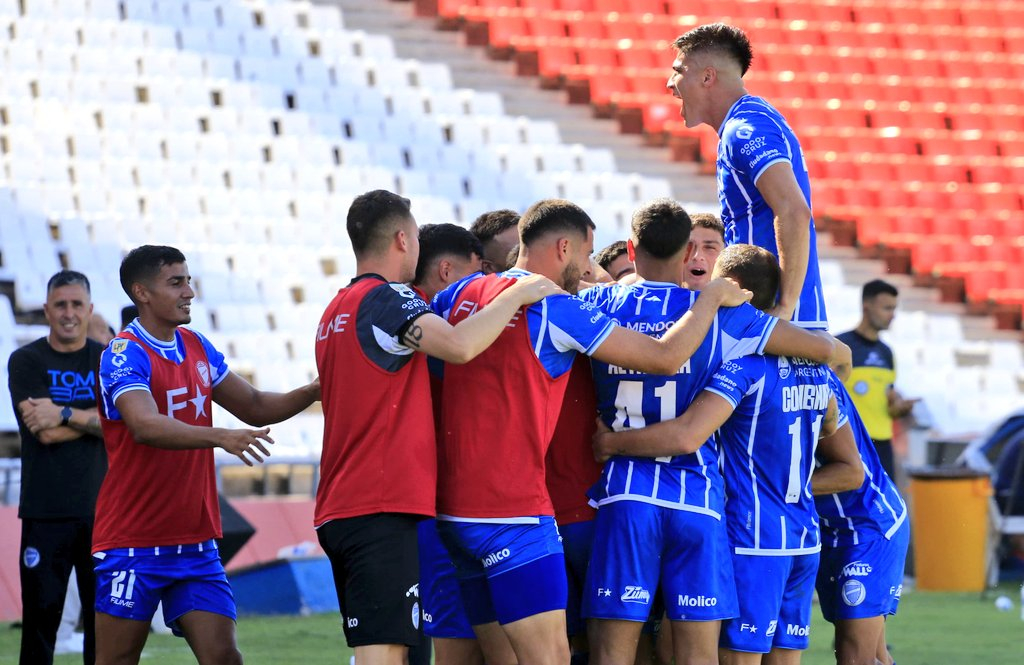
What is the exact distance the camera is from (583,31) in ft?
67.1

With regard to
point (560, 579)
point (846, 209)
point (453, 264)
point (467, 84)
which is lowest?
point (560, 579)

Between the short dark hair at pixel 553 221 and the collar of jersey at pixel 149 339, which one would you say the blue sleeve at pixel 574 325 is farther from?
the collar of jersey at pixel 149 339

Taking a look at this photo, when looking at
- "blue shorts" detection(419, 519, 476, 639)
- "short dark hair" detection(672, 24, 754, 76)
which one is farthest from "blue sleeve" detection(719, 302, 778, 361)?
"blue shorts" detection(419, 519, 476, 639)

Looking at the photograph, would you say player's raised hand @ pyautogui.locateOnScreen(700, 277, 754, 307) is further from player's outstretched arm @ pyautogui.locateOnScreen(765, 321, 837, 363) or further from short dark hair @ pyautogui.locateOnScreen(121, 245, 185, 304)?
short dark hair @ pyautogui.locateOnScreen(121, 245, 185, 304)

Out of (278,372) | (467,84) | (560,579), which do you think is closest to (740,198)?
(560,579)

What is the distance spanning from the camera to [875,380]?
10.8 metres

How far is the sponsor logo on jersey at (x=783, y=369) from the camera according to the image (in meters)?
5.23

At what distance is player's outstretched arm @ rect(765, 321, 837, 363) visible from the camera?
16.9 feet

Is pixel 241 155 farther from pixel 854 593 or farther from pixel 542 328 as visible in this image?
pixel 542 328

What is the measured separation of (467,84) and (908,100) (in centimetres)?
672

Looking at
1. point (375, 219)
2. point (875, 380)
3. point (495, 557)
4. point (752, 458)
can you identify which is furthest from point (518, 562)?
point (875, 380)

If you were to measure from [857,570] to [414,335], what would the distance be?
2.21 meters

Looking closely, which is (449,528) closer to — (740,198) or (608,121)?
(740,198)

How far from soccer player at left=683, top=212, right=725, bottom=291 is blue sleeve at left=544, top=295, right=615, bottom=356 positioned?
3.92ft
